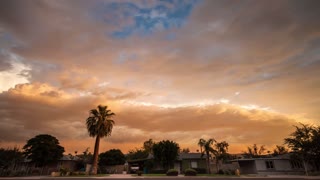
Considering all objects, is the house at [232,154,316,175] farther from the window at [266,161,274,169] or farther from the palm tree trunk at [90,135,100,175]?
the palm tree trunk at [90,135,100,175]

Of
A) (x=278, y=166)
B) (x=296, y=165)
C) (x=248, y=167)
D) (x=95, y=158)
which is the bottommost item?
(x=248, y=167)

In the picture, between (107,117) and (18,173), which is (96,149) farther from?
(18,173)

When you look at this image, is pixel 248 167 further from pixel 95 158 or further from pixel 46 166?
pixel 46 166

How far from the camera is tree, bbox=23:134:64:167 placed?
2309 inches

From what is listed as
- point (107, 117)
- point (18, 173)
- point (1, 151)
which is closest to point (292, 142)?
point (107, 117)

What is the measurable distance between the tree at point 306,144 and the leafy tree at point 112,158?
52.2 meters

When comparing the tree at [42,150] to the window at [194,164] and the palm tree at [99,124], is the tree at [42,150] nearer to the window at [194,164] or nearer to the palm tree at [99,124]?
the palm tree at [99,124]

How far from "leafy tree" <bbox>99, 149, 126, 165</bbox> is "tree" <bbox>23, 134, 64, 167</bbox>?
16.4m

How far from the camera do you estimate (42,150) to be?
59188 millimetres

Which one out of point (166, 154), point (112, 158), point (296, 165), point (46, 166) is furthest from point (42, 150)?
point (296, 165)

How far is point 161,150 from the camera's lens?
57.8m

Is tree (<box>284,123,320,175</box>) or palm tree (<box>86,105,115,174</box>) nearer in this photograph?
tree (<box>284,123,320,175</box>)

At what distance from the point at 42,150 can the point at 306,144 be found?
206 ft

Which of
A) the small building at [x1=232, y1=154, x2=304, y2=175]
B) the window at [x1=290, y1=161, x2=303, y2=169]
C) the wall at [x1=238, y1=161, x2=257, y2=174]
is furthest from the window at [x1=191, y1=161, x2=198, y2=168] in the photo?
the window at [x1=290, y1=161, x2=303, y2=169]
